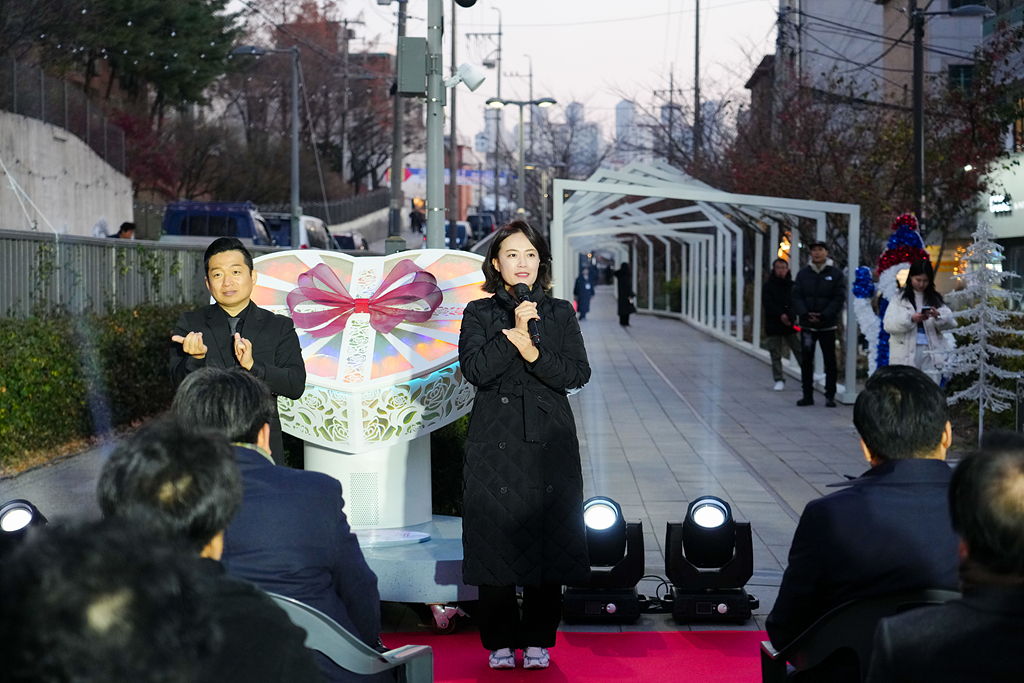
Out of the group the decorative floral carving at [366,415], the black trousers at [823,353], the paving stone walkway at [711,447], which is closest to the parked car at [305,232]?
the paving stone walkway at [711,447]

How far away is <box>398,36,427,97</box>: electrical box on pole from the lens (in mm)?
9172

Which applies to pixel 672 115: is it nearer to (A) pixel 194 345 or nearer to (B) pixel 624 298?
(B) pixel 624 298

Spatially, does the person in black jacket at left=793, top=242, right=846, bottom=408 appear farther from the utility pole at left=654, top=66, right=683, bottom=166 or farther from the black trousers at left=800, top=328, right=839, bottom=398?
the utility pole at left=654, top=66, right=683, bottom=166

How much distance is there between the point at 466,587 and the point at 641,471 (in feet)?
14.3

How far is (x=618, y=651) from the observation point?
489 cm

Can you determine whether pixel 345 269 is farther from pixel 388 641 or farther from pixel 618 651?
pixel 618 651

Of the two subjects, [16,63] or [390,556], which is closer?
[390,556]

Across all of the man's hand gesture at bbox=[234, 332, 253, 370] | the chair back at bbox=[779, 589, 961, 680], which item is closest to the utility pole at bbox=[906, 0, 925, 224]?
the man's hand gesture at bbox=[234, 332, 253, 370]

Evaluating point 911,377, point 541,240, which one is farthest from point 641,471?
point 911,377

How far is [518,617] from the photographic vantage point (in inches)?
179

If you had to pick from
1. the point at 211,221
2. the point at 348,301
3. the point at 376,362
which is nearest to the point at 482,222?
the point at 211,221

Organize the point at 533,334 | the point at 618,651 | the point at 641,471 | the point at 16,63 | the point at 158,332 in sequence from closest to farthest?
1. the point at 533,334
2. the point at 618,651
3. the point at 641,471
4. the point at 158,332
5. the point at 16,63

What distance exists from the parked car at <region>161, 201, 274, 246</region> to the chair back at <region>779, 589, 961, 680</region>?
19.0 meters

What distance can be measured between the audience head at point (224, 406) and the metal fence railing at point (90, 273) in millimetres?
7062
